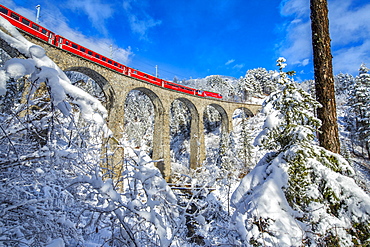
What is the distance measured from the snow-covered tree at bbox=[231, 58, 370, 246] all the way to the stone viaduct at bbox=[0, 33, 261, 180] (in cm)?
490

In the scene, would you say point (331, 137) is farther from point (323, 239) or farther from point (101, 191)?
point (101, 191)

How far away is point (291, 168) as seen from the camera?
3193 millimetres

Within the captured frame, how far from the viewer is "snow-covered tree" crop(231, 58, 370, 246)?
2527 millimetres

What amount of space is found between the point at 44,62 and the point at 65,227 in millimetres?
1653

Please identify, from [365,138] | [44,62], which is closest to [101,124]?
[44,62]

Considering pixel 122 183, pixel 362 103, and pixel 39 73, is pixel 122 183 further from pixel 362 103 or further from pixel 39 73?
pixel 362 103

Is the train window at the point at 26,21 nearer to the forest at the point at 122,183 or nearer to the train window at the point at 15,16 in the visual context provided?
the train window at the point at 15,16

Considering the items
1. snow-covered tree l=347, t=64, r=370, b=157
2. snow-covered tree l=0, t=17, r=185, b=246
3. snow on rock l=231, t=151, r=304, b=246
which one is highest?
snow-covered tree l=347, t=64, r=370, b=157

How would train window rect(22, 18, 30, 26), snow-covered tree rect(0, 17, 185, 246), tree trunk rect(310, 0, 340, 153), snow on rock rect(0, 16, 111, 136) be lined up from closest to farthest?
snow on rock rect(0, 16, 111, 136) → snow-covered tree rect(0, 17, 185, 246) → tree trunk rect(310, 0, 340, 153) → train window rect(22, 18, 30, 26)

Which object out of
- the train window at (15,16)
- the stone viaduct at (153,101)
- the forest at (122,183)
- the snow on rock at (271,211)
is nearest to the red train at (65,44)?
the train window at (15,16)

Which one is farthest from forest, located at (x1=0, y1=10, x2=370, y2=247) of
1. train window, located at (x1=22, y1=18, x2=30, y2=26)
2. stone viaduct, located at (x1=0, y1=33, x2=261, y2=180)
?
train window, located at (x1=22, y1=18, x2=30, y2=26)

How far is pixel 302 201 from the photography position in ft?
10.0

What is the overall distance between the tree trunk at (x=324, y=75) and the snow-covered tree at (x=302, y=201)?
0.67m

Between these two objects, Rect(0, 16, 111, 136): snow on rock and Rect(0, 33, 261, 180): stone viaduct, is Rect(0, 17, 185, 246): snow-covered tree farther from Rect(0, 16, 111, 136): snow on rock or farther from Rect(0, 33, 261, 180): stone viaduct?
Rect(0, 33, 261, 180): stone viaduct
